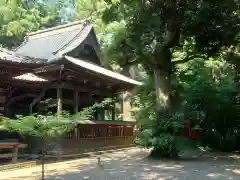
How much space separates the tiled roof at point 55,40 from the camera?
1991 cm

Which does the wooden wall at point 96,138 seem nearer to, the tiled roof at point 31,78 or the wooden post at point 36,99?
the wooden post at point 36,99

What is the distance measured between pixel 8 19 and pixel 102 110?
15.0m

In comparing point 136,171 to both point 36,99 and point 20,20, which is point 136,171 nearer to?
point 36,99

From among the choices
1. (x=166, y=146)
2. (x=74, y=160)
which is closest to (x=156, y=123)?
(x=166, y=146)

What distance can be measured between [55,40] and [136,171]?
12.9 metres

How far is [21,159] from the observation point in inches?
579

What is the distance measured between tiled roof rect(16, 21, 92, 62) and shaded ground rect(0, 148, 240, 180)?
308 inches

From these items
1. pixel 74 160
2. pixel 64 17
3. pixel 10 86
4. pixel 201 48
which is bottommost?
pixel 74 160

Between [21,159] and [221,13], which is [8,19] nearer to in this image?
[21,159]

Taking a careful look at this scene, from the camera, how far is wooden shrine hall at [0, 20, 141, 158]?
14906 millimetres

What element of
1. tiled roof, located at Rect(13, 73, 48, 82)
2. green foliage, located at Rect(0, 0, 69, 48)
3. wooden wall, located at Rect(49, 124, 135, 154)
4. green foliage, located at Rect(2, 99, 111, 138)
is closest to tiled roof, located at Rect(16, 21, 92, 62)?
green foliage, located at Rect(0, 0, 69, 48)

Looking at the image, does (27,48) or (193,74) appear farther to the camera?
(27,48)

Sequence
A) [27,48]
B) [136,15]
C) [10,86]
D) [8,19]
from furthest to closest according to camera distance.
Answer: [8,19] → [27,48] → [10,86] → [136,15]

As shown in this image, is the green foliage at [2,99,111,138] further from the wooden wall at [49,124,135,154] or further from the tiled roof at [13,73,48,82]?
the wooden wall at [49,124,135,154]
